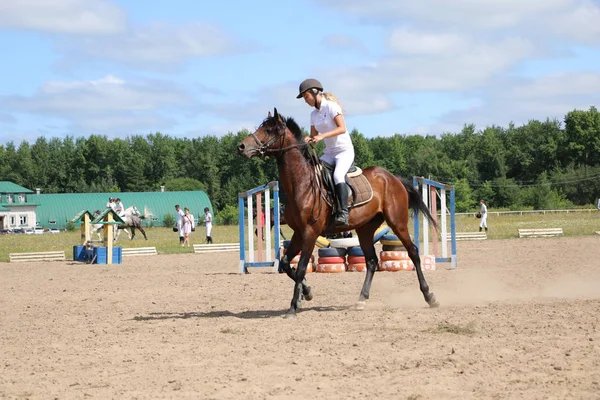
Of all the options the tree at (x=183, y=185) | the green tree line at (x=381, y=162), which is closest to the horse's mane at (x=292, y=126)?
the green tree line at (x=381, y=162)

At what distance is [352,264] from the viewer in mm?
Result: 19562

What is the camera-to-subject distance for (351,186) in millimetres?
12242

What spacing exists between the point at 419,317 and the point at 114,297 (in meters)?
6.69

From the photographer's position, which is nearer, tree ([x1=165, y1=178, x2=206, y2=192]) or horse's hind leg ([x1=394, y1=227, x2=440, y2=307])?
horse's hind leg ([x1=394, y1=227, x2=440, y2=307])

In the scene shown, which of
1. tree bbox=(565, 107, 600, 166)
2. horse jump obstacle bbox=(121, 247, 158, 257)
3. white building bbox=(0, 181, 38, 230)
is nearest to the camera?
horse jump obstacle bbox=(121, 247, 158, 257)

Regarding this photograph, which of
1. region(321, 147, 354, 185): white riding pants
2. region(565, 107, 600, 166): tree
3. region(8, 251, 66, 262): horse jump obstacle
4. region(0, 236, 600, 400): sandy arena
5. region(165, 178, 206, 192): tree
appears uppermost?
region(565, 107, 600, 166): tree

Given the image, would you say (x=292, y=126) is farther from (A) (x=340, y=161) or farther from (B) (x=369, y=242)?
(B) (x=369, y=242)

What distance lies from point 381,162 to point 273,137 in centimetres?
11182

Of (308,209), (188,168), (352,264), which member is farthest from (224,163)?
(308,209)

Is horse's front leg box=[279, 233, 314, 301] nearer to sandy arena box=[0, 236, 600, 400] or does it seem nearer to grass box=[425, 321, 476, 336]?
sandy arena box=[0, 236, 600, 400]

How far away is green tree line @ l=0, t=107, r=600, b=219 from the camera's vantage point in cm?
10294

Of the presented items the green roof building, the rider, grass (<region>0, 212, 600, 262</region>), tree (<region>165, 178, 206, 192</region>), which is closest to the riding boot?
the rider

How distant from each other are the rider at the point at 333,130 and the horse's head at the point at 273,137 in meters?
0.23

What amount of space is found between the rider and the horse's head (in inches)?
8.9
